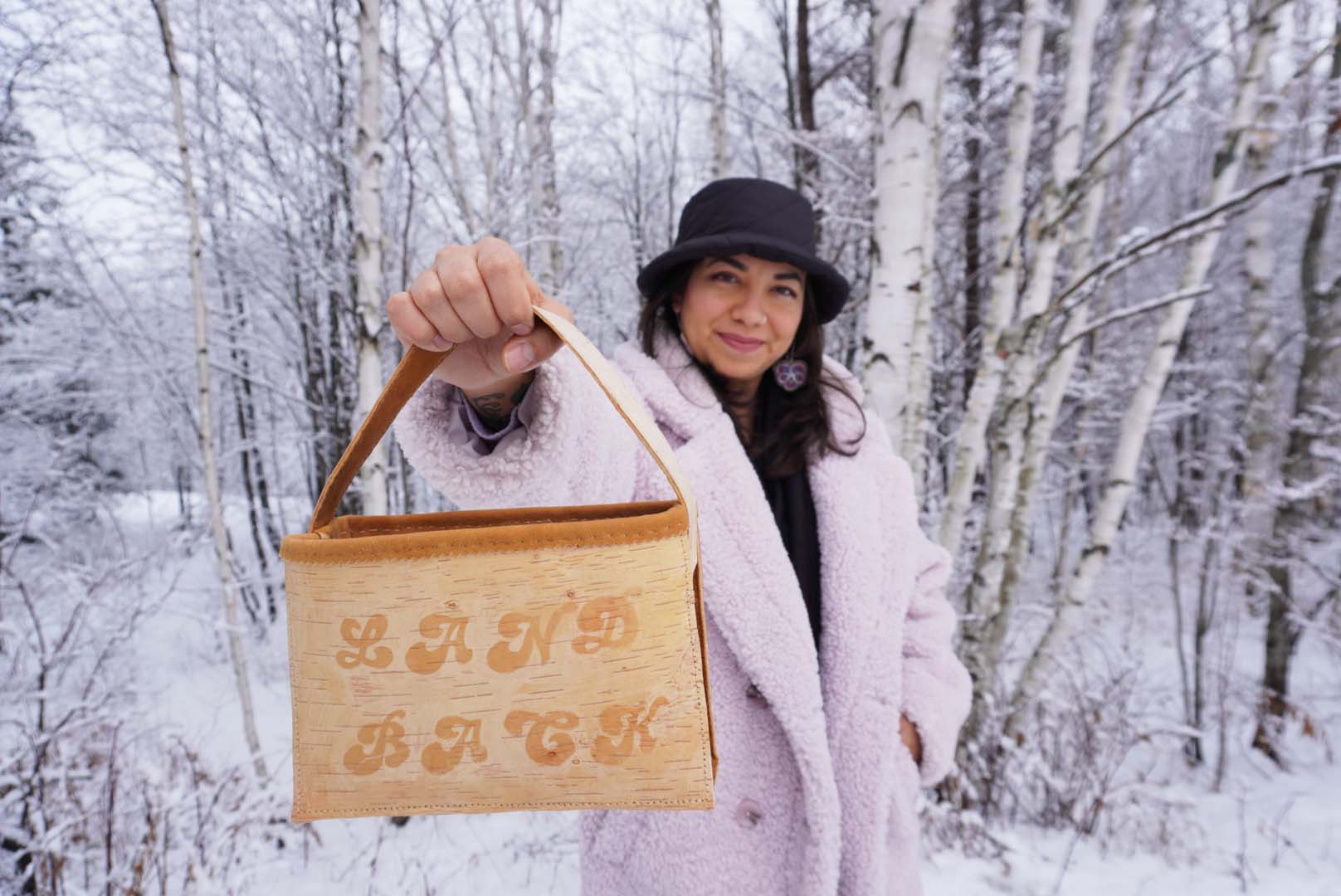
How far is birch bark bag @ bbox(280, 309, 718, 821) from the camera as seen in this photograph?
570mm

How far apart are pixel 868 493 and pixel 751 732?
1.92 feet

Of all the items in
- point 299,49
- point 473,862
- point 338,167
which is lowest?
point 473,862

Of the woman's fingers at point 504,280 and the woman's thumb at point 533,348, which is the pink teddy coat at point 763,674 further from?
the woman's fingers at point 504,280

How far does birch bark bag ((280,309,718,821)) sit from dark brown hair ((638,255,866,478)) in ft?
2.65

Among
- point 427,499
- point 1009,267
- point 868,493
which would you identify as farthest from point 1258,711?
point 427,499

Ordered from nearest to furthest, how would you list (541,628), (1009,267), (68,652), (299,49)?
(541,628) < (68,652) < (1009,267) < (299,49)

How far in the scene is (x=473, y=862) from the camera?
274 cm

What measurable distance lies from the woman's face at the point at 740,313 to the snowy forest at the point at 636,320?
1075 millimetres

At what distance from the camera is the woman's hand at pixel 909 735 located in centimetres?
136

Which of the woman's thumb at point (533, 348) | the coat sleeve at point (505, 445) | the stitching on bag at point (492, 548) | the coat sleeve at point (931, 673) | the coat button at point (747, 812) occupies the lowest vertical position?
the coat button at point (747, 812)

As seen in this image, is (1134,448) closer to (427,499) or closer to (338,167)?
(338,167)

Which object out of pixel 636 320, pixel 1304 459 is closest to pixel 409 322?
pixel 636 320

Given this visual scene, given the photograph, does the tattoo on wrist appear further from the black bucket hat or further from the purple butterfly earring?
the purple butterfly earring

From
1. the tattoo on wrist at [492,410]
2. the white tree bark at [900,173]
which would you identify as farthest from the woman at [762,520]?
the white tree bark at [900,173]
